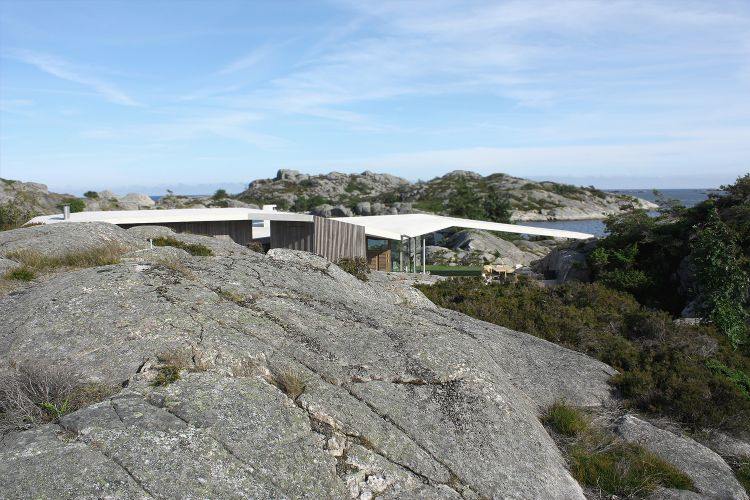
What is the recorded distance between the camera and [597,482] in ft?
22.0

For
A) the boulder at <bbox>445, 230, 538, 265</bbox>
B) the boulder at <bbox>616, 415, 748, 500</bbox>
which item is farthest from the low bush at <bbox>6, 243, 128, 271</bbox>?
the boulder at <bbox>445, 230, 538, 265</bbox>

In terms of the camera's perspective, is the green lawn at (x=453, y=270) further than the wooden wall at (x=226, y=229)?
Yes

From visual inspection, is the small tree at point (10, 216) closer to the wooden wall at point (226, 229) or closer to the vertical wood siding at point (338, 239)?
the wooden wall at point (226, 229)

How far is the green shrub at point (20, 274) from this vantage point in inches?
381

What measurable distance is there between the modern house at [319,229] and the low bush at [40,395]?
18033 millimetres

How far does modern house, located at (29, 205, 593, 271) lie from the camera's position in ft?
80.4

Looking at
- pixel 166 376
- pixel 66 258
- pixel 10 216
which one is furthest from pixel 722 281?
pixel 10 216

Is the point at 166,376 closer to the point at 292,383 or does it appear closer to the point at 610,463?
the point at 292,383

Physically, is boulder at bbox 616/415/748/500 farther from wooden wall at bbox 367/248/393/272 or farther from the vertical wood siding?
wooden wall at bbox 367/248/393/272

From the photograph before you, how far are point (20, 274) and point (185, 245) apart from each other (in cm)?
552

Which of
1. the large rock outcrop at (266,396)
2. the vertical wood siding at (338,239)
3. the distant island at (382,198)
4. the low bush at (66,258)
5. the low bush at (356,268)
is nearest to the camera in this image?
the large rock outcrop at (266,396)

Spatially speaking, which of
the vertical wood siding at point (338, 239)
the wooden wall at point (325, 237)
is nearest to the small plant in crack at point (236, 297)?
the wooden wall at point (325, 237)

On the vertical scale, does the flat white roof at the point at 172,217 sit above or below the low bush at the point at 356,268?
above

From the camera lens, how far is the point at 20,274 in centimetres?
977
